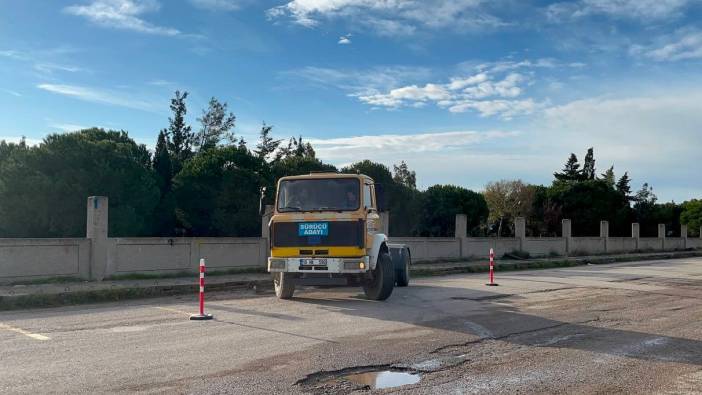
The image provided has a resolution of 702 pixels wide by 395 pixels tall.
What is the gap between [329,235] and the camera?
13.7 meters

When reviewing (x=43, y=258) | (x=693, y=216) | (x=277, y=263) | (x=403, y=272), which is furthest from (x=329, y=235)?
(x=693, y=216)

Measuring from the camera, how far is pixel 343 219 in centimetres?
1370

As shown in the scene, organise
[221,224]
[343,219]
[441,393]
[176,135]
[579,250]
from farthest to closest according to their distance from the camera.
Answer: [176,135] → [579,250] → [221,224] → [343,219] → [441,393]

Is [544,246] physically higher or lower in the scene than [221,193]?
lower

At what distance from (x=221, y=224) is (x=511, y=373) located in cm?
3041

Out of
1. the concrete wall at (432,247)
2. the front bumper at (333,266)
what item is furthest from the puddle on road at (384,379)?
the concrete wall at (432,247)

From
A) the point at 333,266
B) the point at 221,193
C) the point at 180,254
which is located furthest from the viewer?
the point at 221,193

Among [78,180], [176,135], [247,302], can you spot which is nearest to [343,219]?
[247,302]

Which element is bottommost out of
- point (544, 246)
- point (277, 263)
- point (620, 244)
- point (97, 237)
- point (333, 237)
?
point (620, 244)

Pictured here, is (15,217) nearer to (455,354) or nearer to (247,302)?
(247,302)

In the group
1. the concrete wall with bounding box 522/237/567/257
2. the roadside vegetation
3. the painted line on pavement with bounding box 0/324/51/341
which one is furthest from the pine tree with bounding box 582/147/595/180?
the painted line on pavement with bounding box 0/324/51/341

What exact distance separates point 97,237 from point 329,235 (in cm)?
807

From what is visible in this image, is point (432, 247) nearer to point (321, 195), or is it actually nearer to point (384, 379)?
point (321, 195)

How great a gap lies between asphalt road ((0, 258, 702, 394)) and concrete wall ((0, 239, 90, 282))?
381 cm
